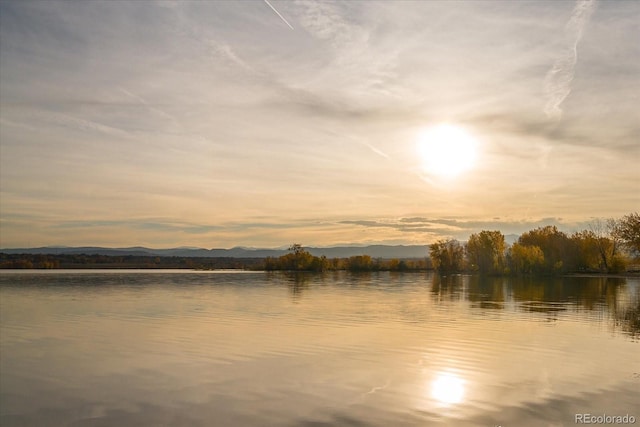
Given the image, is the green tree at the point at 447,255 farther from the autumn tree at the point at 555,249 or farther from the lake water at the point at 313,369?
the lake water at the point at 313,369

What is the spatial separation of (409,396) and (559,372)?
6.77m

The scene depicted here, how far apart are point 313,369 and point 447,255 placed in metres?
134

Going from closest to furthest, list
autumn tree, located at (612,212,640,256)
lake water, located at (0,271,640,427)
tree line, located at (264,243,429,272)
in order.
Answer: lake water, located at (0,271,640,427), autumn tree, located at (612,212,640,256), tree line, located at (264,243,429,272)

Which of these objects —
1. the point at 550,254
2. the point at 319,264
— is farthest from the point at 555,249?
the point at 319,264

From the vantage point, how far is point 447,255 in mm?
150000

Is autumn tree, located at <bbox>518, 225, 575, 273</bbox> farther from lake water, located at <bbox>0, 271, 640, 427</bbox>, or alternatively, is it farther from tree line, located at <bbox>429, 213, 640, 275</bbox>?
lake water, located at <bbox>0, 271, 640, 427</bbox>

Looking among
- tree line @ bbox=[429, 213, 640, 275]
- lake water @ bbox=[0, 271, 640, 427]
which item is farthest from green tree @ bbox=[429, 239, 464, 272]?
lake water @ bbox=[0, 271, 640, 427]

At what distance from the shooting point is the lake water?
1475 cm

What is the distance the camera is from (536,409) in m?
15.2

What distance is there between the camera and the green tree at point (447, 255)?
149250mm

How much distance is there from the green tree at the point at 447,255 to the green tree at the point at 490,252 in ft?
37.7

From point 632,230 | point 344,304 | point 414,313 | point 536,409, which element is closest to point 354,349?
point 536,409

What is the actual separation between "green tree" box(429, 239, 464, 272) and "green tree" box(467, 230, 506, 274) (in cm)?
1149

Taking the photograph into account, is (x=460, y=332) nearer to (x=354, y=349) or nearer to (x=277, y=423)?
(x=354, y=349)
